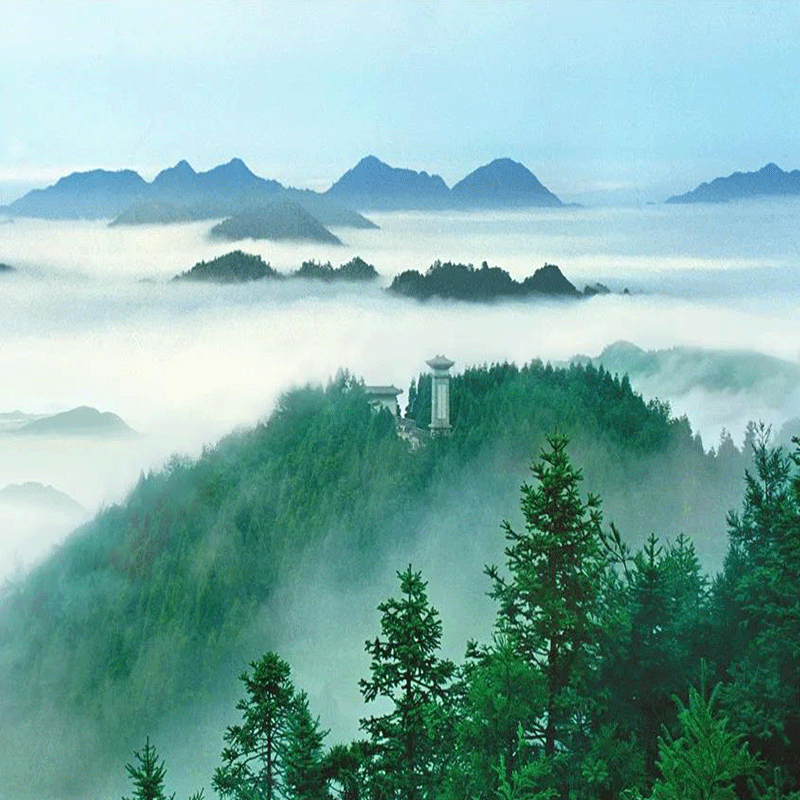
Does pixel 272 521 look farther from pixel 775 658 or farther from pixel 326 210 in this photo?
pixel 775 658

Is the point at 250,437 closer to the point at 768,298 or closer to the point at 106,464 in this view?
the point at 106,464

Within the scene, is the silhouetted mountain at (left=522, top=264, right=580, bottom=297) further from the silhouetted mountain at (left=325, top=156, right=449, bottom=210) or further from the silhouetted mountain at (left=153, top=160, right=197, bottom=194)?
the silhouetted mountain at (left=153, top=160, right=197, bottom=194)

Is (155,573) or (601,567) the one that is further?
(155,573)

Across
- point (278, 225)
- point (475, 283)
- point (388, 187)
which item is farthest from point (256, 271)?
point (475, 283)

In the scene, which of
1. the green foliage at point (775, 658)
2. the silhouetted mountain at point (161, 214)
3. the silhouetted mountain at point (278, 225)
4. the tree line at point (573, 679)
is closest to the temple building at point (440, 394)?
the silhouetted mountain at point (278, 225)

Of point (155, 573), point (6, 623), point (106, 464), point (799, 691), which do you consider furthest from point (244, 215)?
point (799, 691)
